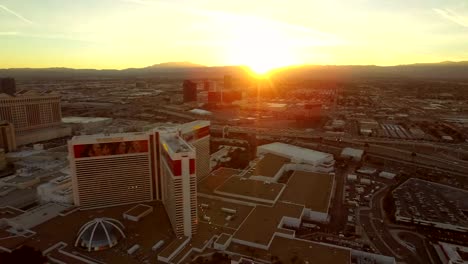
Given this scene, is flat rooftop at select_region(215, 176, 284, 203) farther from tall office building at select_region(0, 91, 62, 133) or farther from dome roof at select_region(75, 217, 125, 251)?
tall office building at select_region(0, 91, 62, 133)

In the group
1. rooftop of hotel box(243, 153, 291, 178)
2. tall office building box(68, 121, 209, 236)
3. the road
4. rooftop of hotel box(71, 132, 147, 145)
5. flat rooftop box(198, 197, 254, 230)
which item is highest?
rooftop of hotel box(71, 132, 147, 145)

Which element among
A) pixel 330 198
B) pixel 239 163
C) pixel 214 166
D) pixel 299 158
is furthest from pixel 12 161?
pixel 330 198

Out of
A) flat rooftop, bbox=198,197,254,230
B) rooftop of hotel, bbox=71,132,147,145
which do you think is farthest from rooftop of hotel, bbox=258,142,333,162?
rooftop of hotel, bbox=71,132,147,145

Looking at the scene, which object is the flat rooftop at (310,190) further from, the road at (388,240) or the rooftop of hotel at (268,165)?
the road at (388,240)

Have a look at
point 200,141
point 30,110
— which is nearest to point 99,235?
point 200,141

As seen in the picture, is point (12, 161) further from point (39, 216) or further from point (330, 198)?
point (330, 198)

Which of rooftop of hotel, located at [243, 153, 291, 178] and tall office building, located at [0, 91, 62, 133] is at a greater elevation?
tall office building, located at [0, 91, 62, 133]

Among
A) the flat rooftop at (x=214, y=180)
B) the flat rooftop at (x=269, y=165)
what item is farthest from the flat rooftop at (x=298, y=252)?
the flat rooftop at (x=269, y=165)
